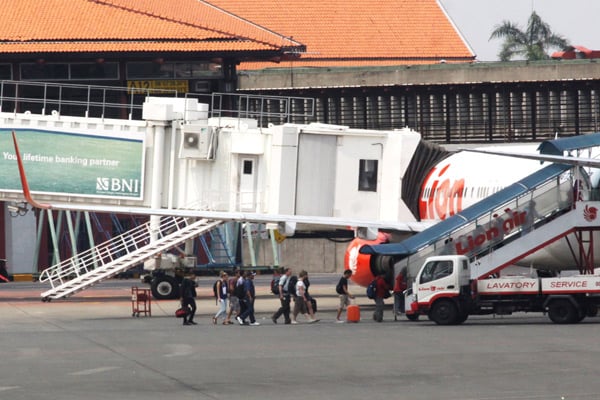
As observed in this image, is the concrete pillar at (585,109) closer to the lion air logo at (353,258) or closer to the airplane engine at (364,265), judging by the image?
the airplane engine at (364,265)

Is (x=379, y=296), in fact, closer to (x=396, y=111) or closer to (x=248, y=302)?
(x=248, y=302)

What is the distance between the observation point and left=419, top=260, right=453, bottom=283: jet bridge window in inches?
1489

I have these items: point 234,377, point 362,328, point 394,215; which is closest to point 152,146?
point 394,215

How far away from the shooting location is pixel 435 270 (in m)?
38.2

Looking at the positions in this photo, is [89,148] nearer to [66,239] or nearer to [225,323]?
[225,323]

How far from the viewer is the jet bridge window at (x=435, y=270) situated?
3782 cm

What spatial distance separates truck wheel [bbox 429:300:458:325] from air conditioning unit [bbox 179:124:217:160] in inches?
524

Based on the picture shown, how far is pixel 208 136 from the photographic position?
1895 inches

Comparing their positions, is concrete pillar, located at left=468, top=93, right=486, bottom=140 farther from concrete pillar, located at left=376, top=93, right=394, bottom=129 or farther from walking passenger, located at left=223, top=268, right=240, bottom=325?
walking passenger, located at left=223, top=268, right=240, bottom=325

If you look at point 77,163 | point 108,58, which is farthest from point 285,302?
point 108,58

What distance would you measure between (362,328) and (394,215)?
1087 centimetres

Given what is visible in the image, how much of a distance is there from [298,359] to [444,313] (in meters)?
9.72

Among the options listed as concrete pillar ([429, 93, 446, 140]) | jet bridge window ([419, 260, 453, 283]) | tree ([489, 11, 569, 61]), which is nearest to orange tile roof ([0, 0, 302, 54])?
concrete pillar ([429, 93, 446, 140])

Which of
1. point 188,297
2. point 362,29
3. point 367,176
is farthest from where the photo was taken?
point 362,29
